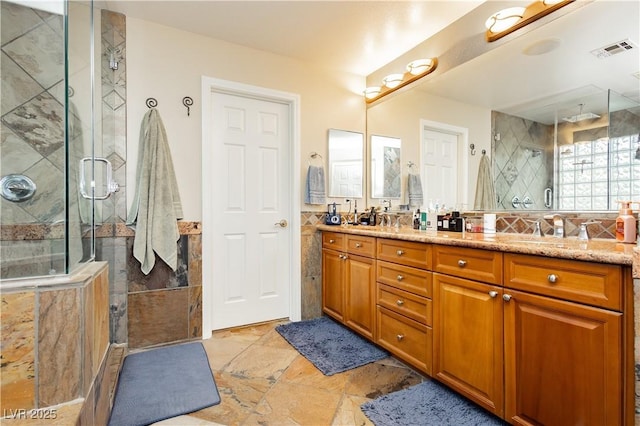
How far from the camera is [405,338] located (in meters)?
1.89

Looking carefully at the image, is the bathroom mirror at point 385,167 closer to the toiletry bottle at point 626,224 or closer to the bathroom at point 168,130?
the bathroom at point 168,130

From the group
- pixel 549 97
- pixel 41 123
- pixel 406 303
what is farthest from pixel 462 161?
pixel 41 123

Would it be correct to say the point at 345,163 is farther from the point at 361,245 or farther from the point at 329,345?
the point at 329,345

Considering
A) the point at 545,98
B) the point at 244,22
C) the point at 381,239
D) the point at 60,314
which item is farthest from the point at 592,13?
the point at 60,314

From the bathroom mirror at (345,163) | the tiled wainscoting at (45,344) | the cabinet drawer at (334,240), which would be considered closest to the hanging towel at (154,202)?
the tiled wainscoting at (45,344)

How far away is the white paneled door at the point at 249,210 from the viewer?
259cm

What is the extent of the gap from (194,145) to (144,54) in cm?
75

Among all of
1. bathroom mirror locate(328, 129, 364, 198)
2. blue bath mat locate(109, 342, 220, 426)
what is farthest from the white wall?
blue bath mat locate(109, 342, 220, 426)

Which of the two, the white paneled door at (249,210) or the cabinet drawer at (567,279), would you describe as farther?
the white paneled door at (249,210)

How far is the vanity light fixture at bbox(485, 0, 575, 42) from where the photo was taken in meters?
1.71

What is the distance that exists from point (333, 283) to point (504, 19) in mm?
2272

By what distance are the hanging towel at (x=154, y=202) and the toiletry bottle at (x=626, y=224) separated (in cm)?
265

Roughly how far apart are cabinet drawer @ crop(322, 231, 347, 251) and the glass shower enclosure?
171 cm

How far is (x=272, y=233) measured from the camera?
2.83 m
